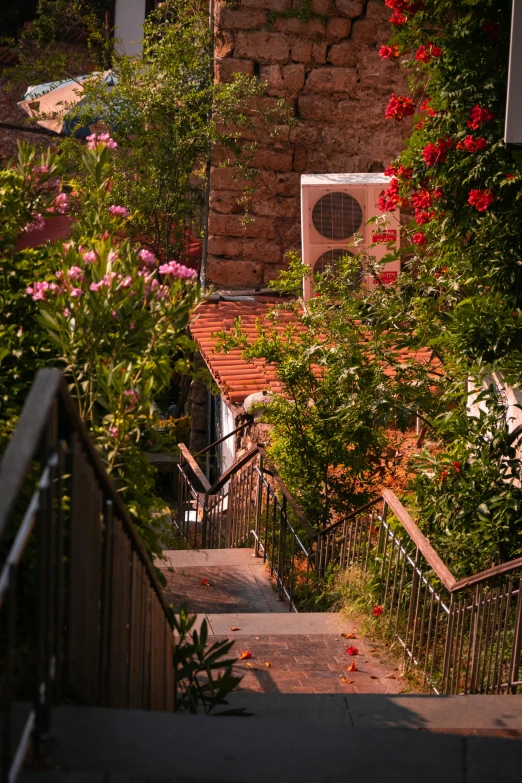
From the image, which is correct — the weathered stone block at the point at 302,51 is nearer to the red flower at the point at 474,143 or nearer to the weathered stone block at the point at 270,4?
the weathered stone block at the point at 270,4

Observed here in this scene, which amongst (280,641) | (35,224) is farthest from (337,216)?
(35,224)

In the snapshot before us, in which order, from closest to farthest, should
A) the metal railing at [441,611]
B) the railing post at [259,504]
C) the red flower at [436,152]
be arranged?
1. the metal railing at [441,611]
2. the red flower at [436,152]
3. the railing post at [259,504]

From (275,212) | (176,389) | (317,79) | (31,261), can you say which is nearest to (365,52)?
(317,79)

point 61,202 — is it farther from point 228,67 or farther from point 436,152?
point 228,67

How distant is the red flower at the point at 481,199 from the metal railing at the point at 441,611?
190 cm

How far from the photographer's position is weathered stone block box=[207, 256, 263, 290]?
Answer: 12.3 m

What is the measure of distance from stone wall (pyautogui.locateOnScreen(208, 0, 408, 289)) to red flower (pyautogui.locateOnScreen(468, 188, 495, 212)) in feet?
21.0

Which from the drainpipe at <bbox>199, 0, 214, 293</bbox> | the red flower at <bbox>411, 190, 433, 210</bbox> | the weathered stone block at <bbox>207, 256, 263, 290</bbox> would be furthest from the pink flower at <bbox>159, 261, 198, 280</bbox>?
the weathered stone block at <bbox>207, 256, 263, 290</bbox>

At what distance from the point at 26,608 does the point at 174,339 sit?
1.03m

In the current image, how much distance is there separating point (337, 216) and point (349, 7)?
10.2 ft

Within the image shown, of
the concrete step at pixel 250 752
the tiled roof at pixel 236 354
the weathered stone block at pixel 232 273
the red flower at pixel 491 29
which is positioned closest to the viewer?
the concrete step at pixel 250 752

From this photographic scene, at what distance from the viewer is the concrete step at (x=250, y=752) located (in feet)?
6.73

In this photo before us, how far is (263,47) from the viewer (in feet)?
39.5

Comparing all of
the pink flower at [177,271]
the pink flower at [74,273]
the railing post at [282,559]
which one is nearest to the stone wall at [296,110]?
the railing post at [282,559]
